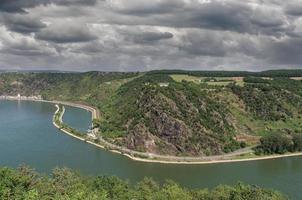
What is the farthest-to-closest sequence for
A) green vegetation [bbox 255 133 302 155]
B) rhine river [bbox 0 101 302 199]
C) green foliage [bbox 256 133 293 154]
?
1. green vegetation [bbox 255 133 302 155]
2. green foliage [bbox 256 133 293 154]
3. rhine river [bbox 0 101 302 199]

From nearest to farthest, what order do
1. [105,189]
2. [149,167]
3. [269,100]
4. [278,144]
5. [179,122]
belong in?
1. [105,189]
2. [149,167]
3. [278,144]
4. [179,122]
5. [269,100]

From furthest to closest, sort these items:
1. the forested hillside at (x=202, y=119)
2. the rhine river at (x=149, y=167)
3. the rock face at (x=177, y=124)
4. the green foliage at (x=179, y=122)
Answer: the forested hillside at (x=202, y=119) → the green foliage at (x=179, y=122) → the rock face at (x=177, y=124) → the rhine river at (x=149, y=167)

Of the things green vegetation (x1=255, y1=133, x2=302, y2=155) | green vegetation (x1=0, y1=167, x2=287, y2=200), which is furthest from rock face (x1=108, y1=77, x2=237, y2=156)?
green vegetation (x1=0, y1=167, x2=287, y2=200)

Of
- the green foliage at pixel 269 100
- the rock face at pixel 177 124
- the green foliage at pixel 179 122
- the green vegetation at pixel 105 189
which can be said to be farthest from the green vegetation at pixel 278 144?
the green vegetation at pixel 105 189

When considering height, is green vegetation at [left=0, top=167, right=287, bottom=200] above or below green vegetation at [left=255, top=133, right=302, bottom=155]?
above

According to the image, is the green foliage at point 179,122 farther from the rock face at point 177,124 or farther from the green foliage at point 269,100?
the green foliage at point 269,100

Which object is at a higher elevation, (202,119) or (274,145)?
(202,119)

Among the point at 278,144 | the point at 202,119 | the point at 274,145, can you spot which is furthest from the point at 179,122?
the point at 278,144

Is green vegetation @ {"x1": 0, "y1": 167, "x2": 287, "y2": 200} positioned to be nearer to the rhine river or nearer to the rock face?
the rhine river

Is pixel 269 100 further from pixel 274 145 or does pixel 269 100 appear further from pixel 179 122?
pixel 179 122

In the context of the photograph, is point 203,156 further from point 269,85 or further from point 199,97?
point 269,85

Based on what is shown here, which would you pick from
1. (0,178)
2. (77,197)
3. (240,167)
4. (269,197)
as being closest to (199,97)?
(240,167)

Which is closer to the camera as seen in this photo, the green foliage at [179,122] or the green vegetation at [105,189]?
the green vegetation at [105,189]
